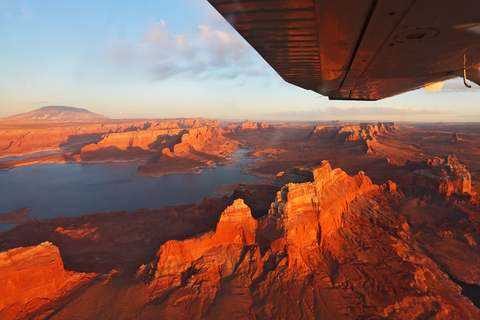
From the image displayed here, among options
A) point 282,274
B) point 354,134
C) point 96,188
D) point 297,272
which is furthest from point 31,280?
point 354,134

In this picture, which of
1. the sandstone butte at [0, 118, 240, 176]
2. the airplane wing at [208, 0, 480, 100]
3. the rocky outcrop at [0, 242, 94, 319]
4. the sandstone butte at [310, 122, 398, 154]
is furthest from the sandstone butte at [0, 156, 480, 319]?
the sandstone butte at [310, 122, 398, 154]

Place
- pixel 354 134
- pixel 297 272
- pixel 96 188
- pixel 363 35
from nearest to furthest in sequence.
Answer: pixel 363 35 < pixel 297 272 < pixel 96 188 < pixel 354 134

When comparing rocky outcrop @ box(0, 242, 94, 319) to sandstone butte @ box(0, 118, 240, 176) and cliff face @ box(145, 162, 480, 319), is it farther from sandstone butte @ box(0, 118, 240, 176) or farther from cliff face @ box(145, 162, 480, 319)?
sandstone butte @ box(0, 118, 240, 176)

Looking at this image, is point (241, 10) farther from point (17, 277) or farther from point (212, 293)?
point (17, 277)

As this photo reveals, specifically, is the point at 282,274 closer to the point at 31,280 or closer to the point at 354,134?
the point at 31,280

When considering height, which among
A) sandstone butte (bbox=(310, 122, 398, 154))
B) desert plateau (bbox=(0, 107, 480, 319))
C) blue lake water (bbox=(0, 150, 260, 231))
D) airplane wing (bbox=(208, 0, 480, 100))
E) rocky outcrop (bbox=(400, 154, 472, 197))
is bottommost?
blue lake water (bbox=(0, 150, 260, 231))

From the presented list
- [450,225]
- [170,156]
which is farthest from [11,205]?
[450,225]

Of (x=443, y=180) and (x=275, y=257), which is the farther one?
(x=443, y=180)
